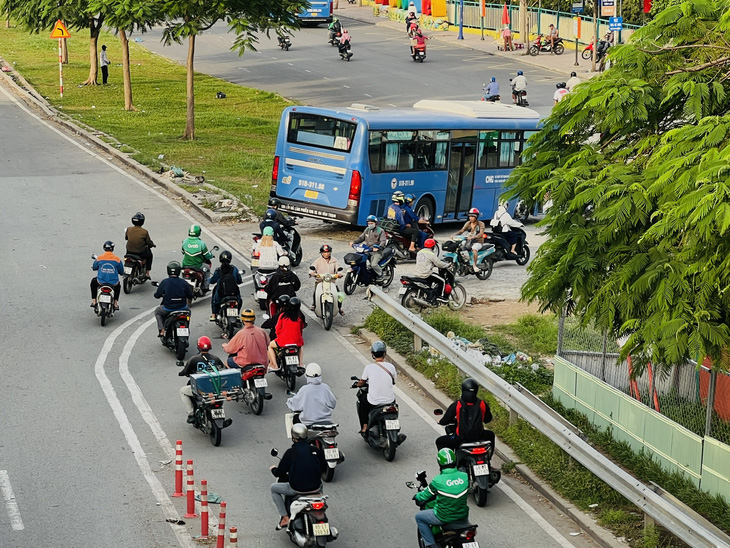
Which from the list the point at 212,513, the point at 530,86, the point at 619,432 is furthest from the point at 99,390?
the point at 530,86

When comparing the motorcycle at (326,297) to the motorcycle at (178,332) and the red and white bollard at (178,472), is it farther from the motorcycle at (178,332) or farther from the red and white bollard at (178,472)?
the red and white bollard at (178,472)

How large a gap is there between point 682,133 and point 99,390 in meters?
8.57

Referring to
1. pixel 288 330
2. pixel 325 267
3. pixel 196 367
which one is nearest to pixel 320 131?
pixel 325 267

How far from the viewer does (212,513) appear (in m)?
11.6

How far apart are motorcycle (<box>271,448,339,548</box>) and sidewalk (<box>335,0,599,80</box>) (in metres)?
43.1

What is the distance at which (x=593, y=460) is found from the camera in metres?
11.6

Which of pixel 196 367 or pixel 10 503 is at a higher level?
pixel 196 367

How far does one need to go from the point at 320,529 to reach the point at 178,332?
21.3 ft

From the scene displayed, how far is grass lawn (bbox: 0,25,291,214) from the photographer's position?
105 ft

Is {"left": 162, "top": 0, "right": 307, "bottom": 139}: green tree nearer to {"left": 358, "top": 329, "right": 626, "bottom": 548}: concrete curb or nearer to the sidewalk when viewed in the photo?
{"left": 358, "top": 329, "right": 626, "bottom": 548}: concrete curb

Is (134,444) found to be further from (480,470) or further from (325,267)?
(325,267)

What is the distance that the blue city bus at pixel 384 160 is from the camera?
25234mm

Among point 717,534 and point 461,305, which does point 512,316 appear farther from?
point 717,534

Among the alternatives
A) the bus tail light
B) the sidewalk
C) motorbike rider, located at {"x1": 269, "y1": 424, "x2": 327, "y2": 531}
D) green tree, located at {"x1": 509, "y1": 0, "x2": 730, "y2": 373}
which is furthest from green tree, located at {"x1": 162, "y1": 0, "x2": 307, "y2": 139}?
motorbike rider, located at {"x1": 269, "y1": 424, "x2": 327, "y2": 531}
